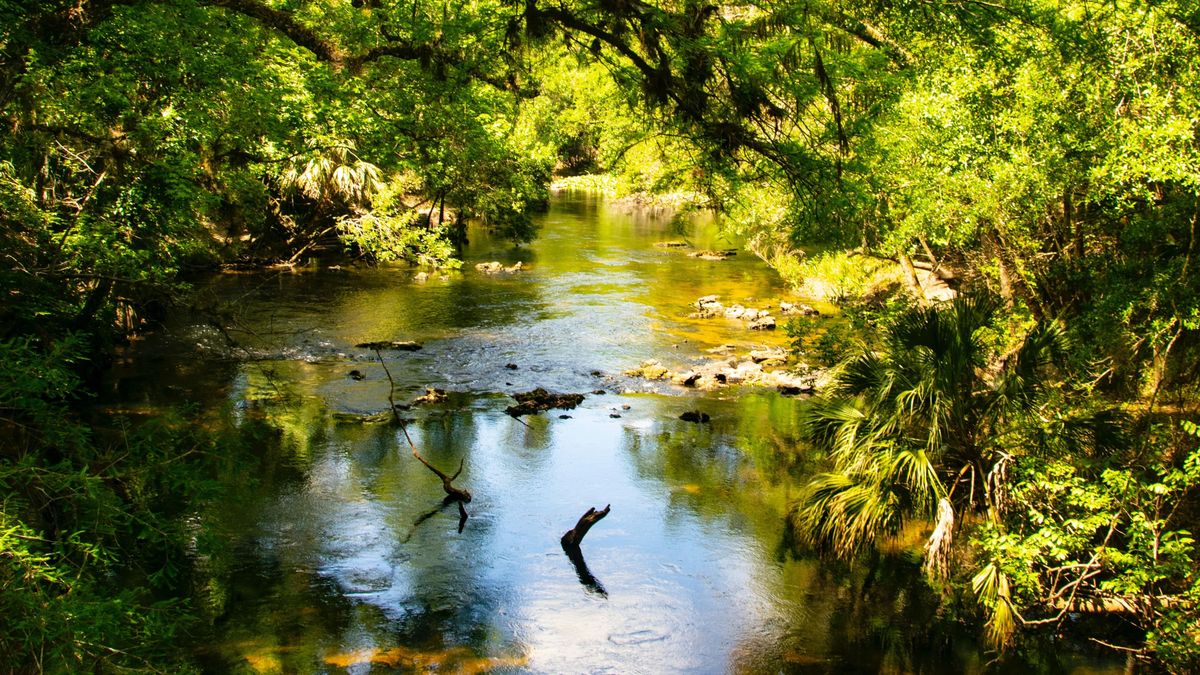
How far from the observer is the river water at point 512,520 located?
9.42 meters

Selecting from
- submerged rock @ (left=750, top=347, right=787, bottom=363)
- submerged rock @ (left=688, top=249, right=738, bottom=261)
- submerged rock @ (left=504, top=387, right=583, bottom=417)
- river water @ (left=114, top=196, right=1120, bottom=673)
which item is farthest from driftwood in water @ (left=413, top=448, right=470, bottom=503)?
submerged rock @ (left=688, top=249, right=738, bottom=261)

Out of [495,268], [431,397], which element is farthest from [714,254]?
[431,397]

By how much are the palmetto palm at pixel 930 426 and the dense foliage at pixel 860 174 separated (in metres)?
0.04

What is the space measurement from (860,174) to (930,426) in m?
3.08

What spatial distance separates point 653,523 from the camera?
12766 millimetres

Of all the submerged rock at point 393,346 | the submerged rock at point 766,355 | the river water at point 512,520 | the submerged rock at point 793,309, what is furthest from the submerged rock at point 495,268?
the submerged rock at point 766,355

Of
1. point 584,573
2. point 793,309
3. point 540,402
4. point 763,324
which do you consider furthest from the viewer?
point 793,309

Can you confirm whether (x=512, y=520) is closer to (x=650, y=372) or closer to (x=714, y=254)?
(x=650, y=372)

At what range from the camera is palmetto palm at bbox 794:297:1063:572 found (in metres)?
9.68

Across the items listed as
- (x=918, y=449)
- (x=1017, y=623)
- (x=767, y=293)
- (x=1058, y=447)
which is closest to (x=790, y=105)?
(x=918, y=449)

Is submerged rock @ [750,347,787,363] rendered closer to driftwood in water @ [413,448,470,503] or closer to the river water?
the river water

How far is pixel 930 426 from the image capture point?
9.88 metres

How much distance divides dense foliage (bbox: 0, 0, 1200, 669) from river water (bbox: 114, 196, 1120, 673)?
3.16 feet

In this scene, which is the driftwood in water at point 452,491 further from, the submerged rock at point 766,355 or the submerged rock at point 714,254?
the submerged rock at point 714,254
